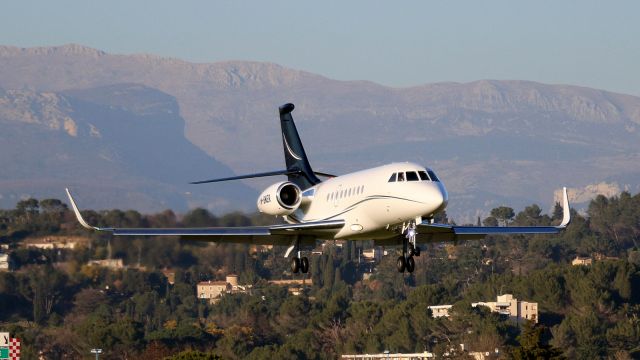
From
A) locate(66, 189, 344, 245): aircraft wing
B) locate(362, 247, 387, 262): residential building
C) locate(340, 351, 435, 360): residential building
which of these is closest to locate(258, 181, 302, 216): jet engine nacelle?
locate(66, 189, 344, 245): aircraft wing

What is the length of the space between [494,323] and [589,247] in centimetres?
7734

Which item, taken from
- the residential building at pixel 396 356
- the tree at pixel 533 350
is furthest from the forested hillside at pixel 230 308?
the tree at pixel 533 350

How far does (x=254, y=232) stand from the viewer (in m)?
54.4

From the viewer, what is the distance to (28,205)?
489 ft

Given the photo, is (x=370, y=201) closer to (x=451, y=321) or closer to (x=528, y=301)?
(x=451, y=321)

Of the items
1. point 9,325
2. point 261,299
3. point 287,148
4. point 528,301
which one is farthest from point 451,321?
point 287,148

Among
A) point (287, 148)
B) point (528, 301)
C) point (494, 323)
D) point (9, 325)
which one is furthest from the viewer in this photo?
point (528, 301)

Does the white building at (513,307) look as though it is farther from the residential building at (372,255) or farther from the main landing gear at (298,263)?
the main landing gear at (298,263)

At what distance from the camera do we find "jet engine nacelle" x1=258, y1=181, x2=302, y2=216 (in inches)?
2212

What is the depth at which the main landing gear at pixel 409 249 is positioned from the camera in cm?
4868

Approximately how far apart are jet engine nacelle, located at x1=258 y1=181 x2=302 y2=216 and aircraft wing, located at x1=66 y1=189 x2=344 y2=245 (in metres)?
1.14

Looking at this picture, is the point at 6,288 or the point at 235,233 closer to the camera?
the point at 235,233

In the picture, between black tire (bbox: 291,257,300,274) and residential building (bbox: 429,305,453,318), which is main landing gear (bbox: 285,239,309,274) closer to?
black tire (bbox: 291,257,300,274)

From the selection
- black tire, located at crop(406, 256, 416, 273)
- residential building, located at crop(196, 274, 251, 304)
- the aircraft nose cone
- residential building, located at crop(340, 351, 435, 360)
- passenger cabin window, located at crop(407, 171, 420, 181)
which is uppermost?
residential building, located at crop(196, 274, 251, 304)
